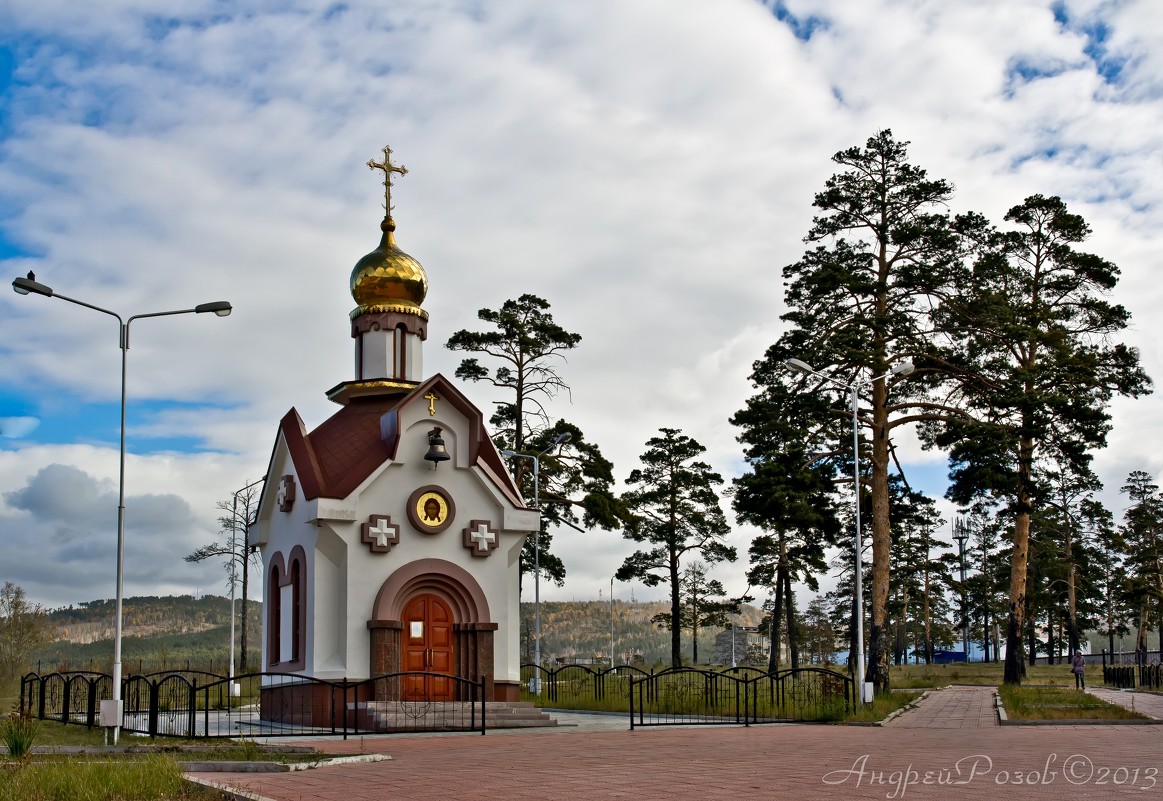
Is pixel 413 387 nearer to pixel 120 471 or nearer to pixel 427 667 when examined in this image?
pixel 427 667

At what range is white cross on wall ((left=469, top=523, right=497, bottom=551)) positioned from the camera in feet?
84.5

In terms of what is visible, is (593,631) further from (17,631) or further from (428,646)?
(428,646)

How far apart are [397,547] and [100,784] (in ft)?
48.1

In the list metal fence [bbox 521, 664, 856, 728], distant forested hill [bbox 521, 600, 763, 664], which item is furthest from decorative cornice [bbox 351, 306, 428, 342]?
distant forested hill [bbox 521, 600, 763, 664]

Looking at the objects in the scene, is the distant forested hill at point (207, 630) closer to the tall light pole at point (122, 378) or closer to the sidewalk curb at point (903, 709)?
the sidewalk curb at point (903, 709)

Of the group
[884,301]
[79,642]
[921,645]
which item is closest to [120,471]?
[884,301]

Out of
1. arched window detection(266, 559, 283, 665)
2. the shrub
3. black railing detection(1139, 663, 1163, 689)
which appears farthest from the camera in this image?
black railing detection(1139, 663, 1163, 689)

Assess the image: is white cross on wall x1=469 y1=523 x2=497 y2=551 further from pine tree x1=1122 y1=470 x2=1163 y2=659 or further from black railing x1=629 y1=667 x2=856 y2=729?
pine tree x1=1122 y1=470 x2=1163 y2=659

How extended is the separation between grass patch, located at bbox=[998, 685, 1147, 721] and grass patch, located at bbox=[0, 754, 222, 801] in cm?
1609

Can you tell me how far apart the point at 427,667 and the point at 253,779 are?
13.1 m

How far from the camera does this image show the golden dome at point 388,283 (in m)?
29.0

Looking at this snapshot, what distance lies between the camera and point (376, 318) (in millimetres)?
28938

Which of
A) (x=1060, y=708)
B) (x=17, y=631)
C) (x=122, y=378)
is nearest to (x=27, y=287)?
(x=122, y=378)

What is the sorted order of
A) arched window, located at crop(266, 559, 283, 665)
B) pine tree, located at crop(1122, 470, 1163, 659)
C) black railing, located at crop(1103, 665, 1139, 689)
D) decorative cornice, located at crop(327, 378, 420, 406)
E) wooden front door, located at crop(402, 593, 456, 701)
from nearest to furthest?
wooden front door, located at crop(402, 593, 456, 701), arched window, located at crop(266, 559, 283, 665), decorative cornice, located at crop(327, 378, 420, 406), black railing, located at crop(1103, 665, 1139, 689), pine tree, located at crop(1122, 470, 1163, 659)
